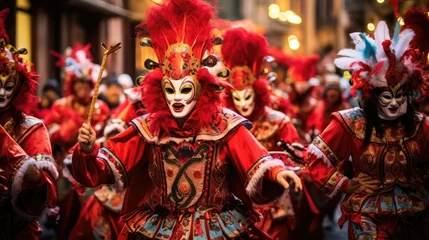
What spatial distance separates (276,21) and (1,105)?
51.5 meters

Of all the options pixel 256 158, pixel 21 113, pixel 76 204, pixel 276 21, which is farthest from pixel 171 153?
pixel 276 21

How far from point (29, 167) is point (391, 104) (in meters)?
3.09

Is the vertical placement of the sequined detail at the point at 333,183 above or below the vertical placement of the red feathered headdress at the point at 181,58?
below

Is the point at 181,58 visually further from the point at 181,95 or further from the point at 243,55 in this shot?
the point at 243,55

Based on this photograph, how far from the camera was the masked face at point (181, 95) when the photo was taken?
26.9 ft

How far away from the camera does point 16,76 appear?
887cm

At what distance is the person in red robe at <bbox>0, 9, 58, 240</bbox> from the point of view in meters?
8.19

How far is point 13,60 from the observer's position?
8.90 metres

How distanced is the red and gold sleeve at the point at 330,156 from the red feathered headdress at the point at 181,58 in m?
1.18

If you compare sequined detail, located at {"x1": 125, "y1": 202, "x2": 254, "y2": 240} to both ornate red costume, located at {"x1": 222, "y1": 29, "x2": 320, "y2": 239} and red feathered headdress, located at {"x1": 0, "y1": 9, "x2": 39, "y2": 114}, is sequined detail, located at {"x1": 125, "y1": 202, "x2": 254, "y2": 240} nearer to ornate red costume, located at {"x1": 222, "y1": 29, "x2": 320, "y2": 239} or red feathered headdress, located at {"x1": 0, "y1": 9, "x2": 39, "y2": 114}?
red feathered headdress, located at {"x1": 0, "y1": 9, "x2": 39, "y2": 114}

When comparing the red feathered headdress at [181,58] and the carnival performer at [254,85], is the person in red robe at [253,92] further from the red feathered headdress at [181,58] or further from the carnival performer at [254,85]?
the red feathered headdress at [181,58]

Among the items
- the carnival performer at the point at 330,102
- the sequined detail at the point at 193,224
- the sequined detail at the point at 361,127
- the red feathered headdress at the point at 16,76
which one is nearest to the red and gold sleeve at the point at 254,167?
the sequined detail at the point at 193,224

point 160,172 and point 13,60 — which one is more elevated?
point 13,60

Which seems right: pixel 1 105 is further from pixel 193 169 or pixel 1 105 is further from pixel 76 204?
pixel 76 204
